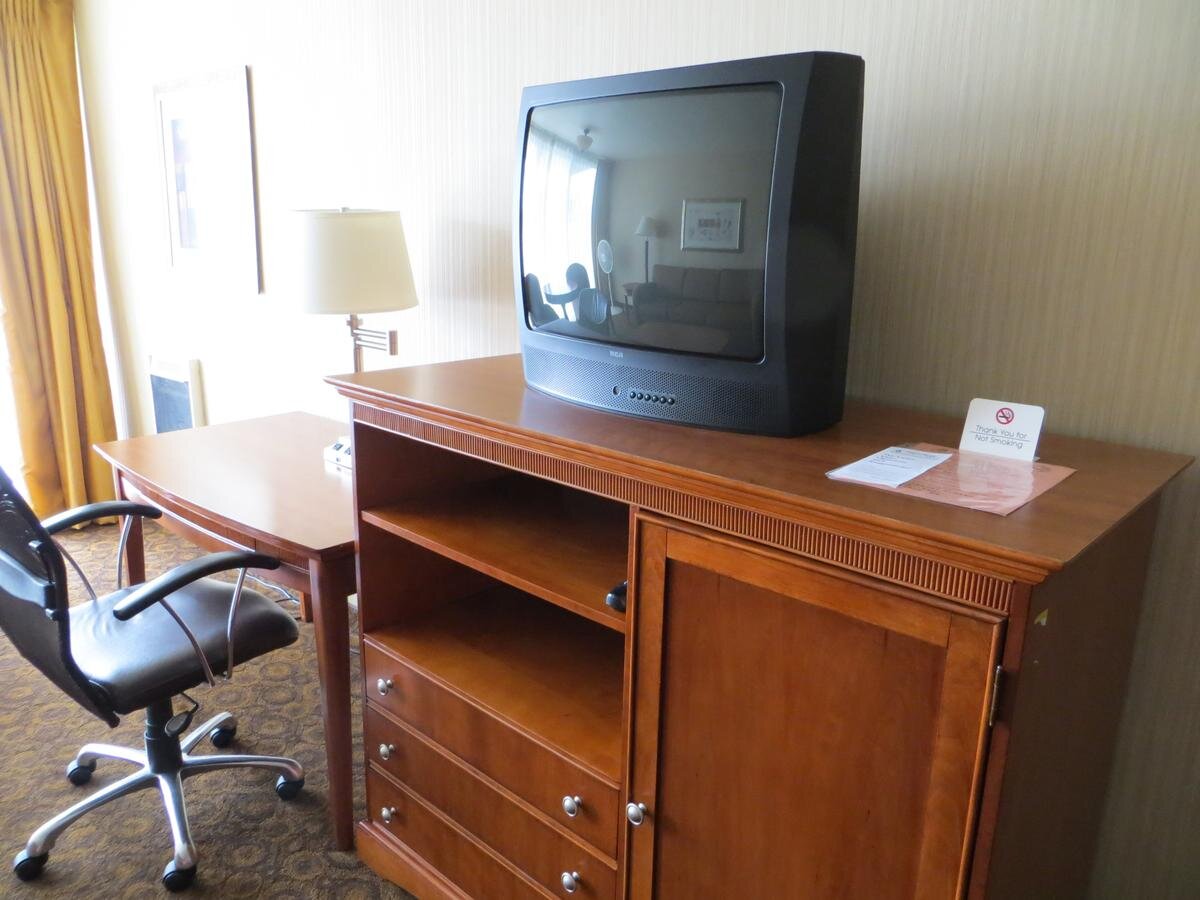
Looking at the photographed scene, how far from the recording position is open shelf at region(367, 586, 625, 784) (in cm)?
134

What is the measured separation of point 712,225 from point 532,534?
2.02 ft

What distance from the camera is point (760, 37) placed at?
4.83 feet

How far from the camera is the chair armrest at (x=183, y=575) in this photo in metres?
1.59

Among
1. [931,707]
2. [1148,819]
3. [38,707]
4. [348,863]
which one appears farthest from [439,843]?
[38,707]

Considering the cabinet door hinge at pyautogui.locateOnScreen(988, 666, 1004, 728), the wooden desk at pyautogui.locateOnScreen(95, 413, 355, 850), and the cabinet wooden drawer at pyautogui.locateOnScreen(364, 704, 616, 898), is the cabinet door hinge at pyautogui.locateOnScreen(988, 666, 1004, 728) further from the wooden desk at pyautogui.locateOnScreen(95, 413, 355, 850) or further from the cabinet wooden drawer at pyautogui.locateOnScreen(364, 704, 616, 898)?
the wooden desk at pyautogui.locateOnScreen(95, 413, 355, 850)

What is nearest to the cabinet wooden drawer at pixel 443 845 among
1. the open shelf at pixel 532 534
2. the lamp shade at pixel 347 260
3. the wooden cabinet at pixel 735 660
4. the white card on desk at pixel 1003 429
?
the wooden cabinet at pixel 735 660

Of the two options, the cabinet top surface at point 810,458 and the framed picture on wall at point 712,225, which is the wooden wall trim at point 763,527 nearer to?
the cabinet top surface at point 810,458

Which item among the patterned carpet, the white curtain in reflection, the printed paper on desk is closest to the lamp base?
the patterned carpet

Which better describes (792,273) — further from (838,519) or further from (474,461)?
(474,461)

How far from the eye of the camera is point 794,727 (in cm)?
99

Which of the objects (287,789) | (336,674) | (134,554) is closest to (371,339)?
(134,554)

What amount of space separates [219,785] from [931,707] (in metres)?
1.86

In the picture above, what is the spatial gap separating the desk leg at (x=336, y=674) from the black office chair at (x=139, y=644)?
0.15 m

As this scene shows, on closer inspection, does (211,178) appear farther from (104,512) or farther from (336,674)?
(336,674)
